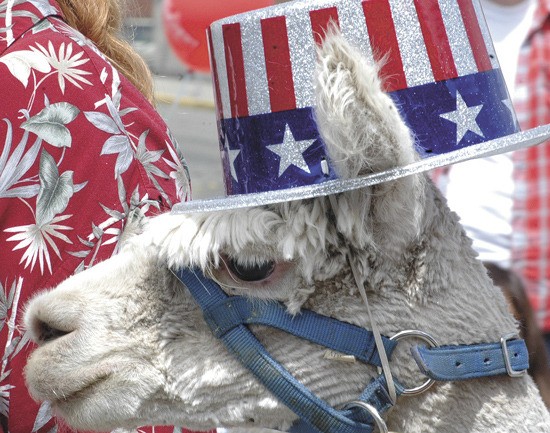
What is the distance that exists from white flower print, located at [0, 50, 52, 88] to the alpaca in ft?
1.69

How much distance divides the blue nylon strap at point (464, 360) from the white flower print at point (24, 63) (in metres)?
1.09

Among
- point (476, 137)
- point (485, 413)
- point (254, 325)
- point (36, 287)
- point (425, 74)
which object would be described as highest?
point (425, 74)

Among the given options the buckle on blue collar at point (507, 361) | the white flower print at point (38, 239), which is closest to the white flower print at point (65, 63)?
the white flower print at point (38, 239)

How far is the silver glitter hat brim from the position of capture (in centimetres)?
175

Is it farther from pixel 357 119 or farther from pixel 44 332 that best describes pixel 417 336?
pixel 44 332

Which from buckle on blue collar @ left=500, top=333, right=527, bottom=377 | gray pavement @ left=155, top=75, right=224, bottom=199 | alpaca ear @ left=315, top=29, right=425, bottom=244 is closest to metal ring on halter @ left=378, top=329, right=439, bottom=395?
buckle on blue collar @ left=500, top=333, right=527, bottom=377

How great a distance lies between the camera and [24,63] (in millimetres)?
2166

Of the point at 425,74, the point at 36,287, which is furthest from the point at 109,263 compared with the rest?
the point at 425,74

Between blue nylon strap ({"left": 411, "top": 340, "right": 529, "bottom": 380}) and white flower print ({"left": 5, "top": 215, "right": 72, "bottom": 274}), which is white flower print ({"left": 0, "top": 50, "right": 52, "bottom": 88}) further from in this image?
blue nylon strap ({"left": 411, "top": 340, "right": 529, "bottom": 380})

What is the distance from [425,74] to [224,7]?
210 inches

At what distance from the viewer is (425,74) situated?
1835 mm

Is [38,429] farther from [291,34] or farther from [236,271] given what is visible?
[291,34]

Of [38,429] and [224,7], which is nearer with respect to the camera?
[38,429]

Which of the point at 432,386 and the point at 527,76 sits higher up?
the point at 527,76
